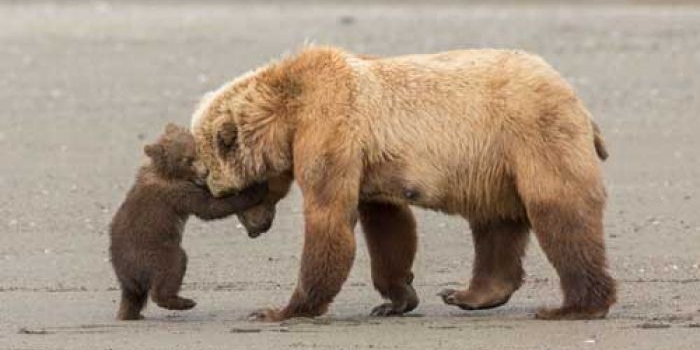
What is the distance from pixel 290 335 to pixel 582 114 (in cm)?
178

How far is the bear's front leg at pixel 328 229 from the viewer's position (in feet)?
32.7

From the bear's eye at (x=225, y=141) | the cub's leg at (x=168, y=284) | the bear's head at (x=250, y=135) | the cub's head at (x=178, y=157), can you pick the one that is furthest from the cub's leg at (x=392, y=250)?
the cub's leg at (x=168, y=284)

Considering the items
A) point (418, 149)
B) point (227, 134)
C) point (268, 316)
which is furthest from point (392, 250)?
point (227, 134)

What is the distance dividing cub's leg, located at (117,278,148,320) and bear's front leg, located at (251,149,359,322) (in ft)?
2.80

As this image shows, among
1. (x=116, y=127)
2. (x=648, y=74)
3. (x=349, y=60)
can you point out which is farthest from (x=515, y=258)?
(x=648, y=74)

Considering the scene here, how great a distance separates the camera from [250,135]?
1025cm

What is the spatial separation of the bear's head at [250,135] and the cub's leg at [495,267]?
103 cm

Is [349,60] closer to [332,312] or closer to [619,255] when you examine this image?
[332,312]

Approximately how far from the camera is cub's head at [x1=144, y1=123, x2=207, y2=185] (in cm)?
1048

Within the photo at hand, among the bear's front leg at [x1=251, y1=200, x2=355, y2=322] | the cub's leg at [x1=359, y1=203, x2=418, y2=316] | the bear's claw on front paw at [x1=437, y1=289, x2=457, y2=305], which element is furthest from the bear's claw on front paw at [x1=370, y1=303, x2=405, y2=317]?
the bear's front leg at [x1=251, y1=200, x2=355, y2=322]

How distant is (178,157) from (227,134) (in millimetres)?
332

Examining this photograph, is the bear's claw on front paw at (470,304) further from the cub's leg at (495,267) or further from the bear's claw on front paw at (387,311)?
the bear's claw on front paw at (387,311)

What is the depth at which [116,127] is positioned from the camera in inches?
670

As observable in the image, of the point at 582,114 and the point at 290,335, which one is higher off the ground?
the point at 582,114
